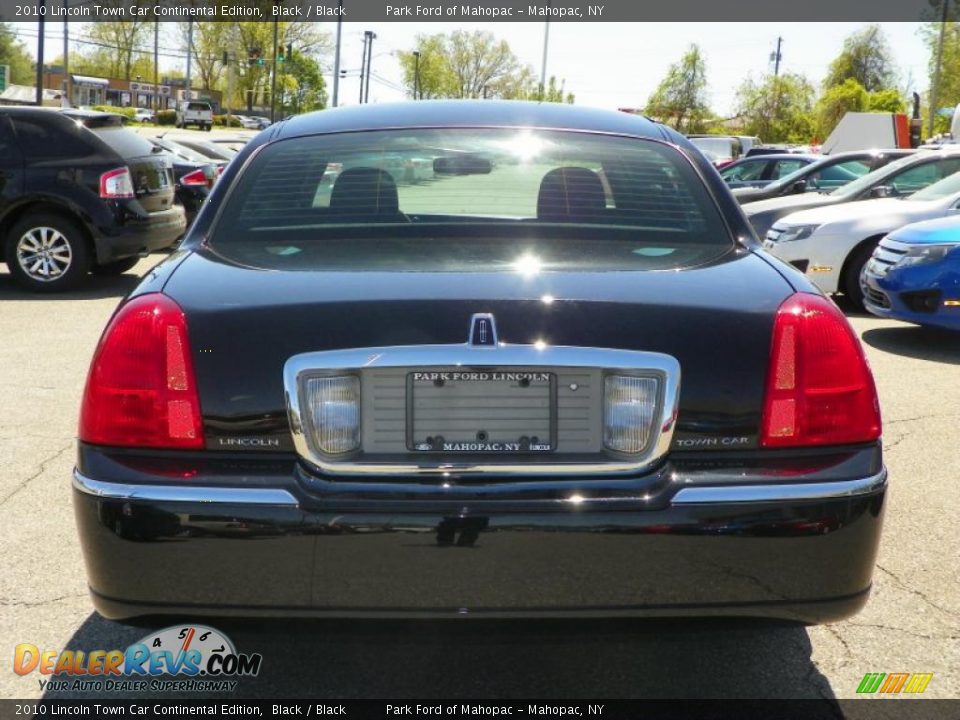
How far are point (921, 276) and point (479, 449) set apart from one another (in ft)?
23.3

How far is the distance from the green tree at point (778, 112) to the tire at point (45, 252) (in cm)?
6252

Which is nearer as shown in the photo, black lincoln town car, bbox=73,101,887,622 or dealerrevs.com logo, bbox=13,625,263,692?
black lincoln town car, bbox=73,101,887,622

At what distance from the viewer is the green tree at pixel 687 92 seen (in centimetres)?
7669

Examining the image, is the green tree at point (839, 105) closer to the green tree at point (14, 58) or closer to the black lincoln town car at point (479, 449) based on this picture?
the green tree at point (14, 58)

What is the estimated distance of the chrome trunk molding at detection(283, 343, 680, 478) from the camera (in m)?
2.53

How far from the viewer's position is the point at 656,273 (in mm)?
2824

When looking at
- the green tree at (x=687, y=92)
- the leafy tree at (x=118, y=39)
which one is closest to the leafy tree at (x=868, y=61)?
the green tree at (x=687, y=92)

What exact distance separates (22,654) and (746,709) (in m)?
1.98

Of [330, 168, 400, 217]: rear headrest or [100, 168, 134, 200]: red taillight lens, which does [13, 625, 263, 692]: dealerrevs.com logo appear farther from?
[100, 168, 134, 200]: red taillight lens

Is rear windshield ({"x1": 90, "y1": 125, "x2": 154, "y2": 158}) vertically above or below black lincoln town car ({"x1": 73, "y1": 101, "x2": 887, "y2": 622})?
above

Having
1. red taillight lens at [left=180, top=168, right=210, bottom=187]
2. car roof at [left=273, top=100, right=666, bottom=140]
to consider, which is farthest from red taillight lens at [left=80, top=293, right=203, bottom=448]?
red taillight lens at [left=180, top=168, right=210, bottom=187]

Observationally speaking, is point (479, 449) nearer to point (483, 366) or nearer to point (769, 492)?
point (483, 366)

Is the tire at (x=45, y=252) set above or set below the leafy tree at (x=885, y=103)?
below

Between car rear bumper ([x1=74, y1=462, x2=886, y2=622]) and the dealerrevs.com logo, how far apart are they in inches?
23.1
